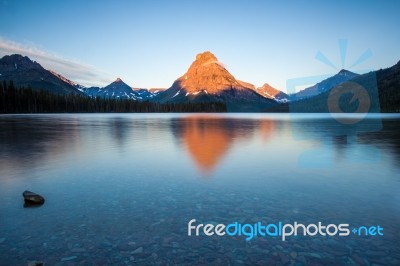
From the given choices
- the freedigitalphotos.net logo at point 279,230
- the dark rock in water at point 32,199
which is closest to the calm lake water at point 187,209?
the freedigitalphotos.net logo at point 279,230

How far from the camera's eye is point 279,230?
8.86 metres

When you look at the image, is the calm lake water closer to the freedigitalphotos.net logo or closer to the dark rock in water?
the freedigitalphotos.net logo

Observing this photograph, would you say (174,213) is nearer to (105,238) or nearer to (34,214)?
(105,238)

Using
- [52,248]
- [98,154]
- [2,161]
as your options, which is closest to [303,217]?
[52,248]

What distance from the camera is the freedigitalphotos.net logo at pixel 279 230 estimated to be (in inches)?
338

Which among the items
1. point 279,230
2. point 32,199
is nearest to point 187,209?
point 279,230

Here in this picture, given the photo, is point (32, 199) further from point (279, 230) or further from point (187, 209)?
point (279, 230)

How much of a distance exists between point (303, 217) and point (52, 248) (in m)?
8.44

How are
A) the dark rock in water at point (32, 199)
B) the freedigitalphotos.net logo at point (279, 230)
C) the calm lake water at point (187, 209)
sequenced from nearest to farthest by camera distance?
the calm lake water at point (187, 209), the freedigitalphotos.net logo at point (279, 230), the dark rock in water at point (32, 199)

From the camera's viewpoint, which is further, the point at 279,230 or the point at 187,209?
the point at 187,209

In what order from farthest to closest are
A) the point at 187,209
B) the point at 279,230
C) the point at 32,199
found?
the point at 32,199 < the point at 187,209 < the point at 279,230

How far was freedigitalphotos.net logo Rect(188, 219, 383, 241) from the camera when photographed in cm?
858

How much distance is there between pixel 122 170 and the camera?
1798cm

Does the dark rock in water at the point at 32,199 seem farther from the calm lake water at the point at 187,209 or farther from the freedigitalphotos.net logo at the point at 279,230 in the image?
the freedigitalphotos.net logo at the point at 279,230
